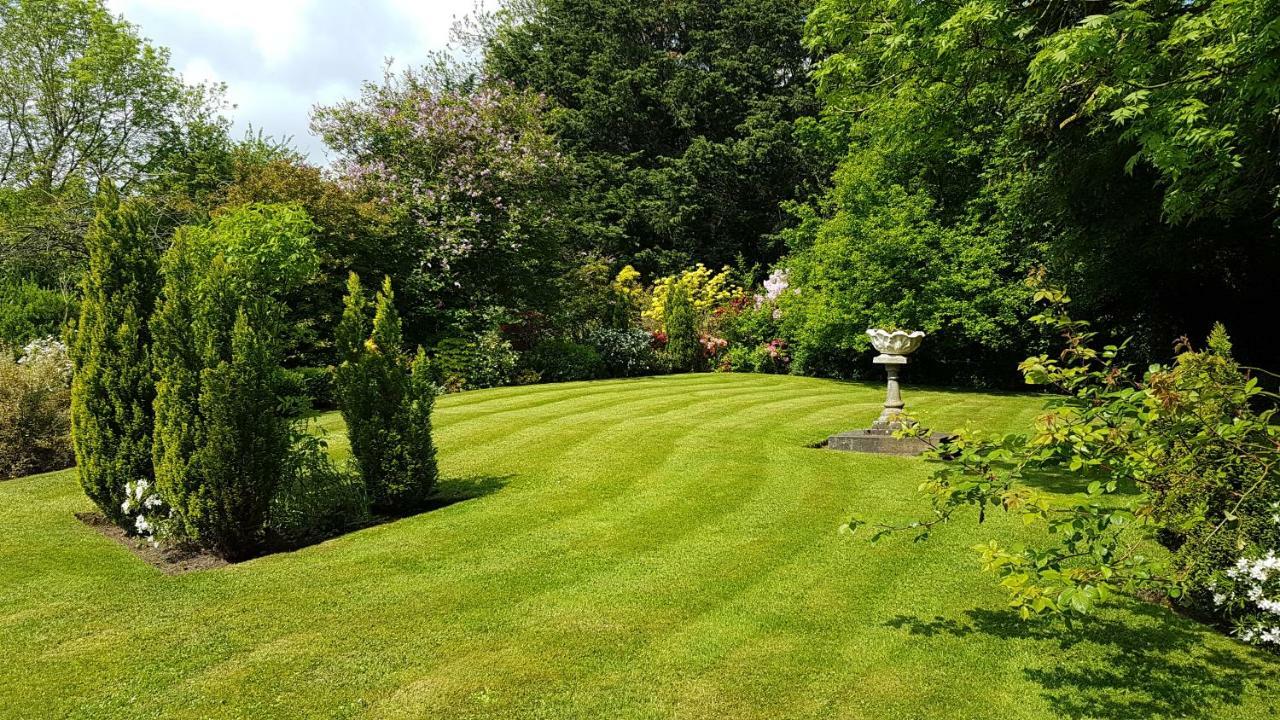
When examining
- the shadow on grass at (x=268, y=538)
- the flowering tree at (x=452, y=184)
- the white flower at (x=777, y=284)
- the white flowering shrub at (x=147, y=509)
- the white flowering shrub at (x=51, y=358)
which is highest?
the flowering tree at (x=452, y=184)

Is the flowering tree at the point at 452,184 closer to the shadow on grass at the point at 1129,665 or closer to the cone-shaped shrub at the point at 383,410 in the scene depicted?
the cone-shaped shrub at the point at 383,410

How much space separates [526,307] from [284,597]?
15.5 m

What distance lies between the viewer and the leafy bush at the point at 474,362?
17.2 meters

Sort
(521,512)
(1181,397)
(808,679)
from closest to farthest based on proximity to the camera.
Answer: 1. (1181,397)
2. (808,679)
3. (521,512)

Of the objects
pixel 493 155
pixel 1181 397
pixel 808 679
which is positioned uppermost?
pixel 493 155

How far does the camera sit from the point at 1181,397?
3.13 meters

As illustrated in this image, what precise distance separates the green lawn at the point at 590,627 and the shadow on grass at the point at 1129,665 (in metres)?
0.02

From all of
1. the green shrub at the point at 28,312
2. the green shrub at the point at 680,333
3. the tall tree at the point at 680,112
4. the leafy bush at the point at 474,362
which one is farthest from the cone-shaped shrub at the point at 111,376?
the tall tree at the point at 680,112

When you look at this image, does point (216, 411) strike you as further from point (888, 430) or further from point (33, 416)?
point (888, 430)

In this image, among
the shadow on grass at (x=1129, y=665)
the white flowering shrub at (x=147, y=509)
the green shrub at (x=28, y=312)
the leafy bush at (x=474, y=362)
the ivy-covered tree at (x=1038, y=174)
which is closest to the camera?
the shadow on grass at (x=1129, y=665)

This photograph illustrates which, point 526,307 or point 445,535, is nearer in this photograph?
point 445,535

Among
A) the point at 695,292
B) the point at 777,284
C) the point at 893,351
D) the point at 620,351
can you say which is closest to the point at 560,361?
the point at 620,351

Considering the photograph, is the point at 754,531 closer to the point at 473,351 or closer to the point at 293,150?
the point at 473,351

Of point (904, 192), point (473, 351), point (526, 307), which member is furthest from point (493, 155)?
point (904, 192)
